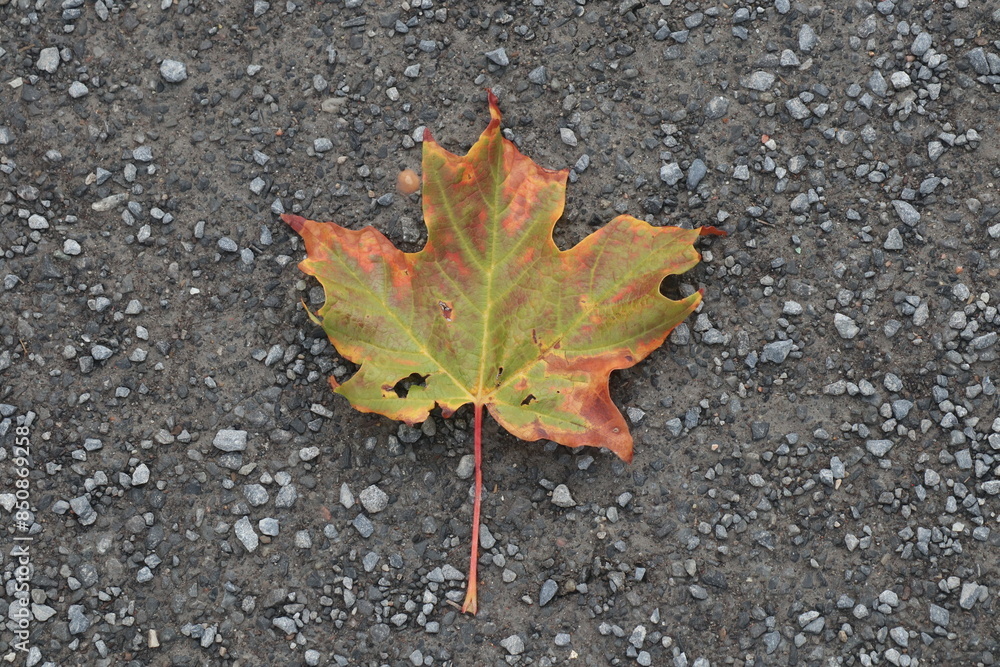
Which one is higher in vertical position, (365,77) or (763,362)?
(365,77)

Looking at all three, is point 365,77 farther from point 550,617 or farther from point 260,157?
point 550,617

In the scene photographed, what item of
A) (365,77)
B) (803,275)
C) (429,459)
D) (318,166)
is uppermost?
(365,77)

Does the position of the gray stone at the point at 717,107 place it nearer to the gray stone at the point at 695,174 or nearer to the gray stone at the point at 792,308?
the gray stone at the point at 695,174

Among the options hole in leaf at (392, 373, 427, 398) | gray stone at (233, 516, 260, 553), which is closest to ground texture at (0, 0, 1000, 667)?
gray stone at (233, 516, 260, 553)

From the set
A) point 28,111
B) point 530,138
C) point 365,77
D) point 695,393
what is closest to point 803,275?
point 695,393

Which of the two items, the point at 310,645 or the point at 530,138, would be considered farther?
the point at 530,138

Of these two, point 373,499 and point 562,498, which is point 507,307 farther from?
point 373,499
